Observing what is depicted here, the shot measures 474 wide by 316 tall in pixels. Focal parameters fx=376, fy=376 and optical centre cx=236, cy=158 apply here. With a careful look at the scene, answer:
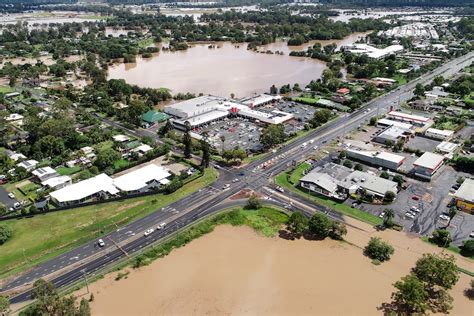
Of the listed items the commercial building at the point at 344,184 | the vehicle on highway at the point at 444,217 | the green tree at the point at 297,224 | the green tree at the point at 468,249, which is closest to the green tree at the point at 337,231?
the green tree at the point at 297,224

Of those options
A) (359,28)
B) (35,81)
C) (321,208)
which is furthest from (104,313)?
(359,28)

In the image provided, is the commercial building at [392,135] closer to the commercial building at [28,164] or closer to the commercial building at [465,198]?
the commercial building at [465,198]

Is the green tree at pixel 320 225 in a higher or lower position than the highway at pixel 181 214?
higher

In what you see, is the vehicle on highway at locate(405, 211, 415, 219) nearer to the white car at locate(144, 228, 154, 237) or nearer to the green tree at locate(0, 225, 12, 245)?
the white car at locate(144, 228, 154, 237)

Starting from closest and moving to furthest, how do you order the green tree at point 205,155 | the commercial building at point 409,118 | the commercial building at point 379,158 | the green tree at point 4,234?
the green tree at point 4,234 → the green tree at point 205,155 → the commercial building at point 379,158 → the commercial building at point 409,118

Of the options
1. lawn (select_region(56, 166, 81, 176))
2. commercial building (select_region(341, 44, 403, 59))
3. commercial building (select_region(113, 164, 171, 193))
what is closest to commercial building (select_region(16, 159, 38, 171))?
lawn (select_region(56, 166, 81, 176))
